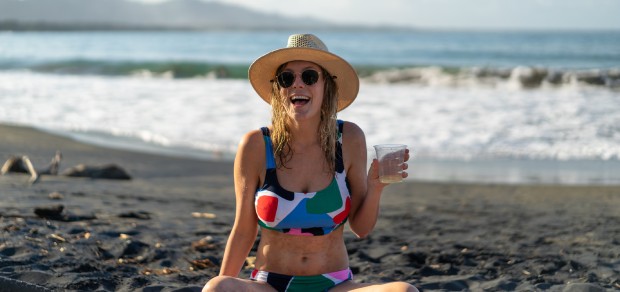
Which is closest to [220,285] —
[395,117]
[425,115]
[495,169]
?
[495,169]

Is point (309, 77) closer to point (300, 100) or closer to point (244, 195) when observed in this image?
point (300, 100)

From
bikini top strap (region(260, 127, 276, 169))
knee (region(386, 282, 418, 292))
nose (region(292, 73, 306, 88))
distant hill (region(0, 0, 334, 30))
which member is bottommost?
knee (region(386, 282, 418, 292))

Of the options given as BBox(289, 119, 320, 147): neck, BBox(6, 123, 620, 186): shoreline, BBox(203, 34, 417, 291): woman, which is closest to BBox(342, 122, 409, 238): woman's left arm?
BBox(203, 34, 417, 291): woman

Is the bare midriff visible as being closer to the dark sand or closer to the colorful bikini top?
the colorful bikini top

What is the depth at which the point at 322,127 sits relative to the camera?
3430mm

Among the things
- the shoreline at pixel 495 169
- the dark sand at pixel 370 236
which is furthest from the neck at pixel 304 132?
the shoreline at pixel 495 169

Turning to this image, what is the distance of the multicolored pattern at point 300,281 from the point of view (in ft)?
11.0

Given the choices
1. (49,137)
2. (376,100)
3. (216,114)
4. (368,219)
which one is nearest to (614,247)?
(368,219)

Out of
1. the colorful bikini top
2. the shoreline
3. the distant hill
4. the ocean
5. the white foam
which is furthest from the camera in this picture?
the distant hill

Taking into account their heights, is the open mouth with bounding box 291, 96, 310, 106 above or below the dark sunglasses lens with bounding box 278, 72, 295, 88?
below

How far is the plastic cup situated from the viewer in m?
3.13

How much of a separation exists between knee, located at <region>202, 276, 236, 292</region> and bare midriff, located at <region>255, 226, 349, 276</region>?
0.90 ft

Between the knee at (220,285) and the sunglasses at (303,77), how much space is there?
795 millimetres

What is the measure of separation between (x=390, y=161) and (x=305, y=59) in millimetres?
557
